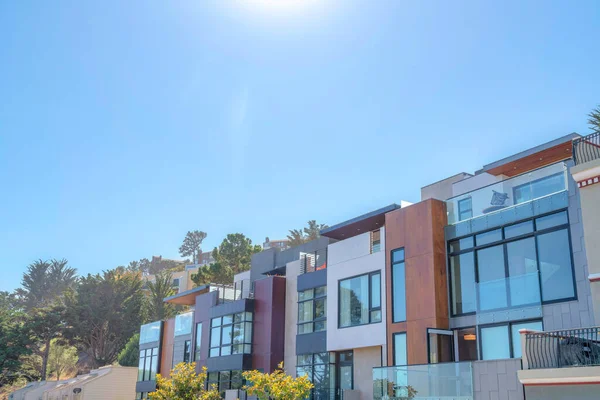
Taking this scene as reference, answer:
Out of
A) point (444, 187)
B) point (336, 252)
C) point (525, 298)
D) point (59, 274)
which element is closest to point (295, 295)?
point (336, 252)

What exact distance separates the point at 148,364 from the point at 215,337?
10.1 meters

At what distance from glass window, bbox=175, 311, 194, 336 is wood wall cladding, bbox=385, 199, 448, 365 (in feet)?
57.1

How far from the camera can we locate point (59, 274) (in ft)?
350

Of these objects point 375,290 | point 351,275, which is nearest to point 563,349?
point 375,290

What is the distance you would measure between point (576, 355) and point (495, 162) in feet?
42.7

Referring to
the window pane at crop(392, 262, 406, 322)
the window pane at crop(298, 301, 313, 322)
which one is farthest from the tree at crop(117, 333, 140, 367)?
the window pane at crop(392, 262, 406, 322)

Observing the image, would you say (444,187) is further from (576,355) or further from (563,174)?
(576,355)

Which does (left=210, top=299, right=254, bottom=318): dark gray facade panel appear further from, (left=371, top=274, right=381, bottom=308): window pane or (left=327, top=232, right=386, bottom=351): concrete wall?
(left=371, top=274, right=381, bottom=308): window pane

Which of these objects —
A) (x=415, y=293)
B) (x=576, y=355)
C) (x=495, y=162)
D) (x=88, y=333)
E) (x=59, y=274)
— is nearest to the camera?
(x=576, y=355)

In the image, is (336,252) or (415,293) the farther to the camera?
(336,252)

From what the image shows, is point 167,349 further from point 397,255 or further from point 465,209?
point 465,209

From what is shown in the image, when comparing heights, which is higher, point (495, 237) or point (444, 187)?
point (444, 187)

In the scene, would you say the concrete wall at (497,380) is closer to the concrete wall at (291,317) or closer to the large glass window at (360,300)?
the large glass window at (360,300)

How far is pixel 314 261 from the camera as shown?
97.9 ft
